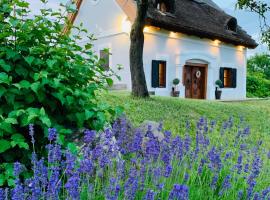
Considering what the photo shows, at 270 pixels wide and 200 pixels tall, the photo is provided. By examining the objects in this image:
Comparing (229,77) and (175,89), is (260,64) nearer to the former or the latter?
(229,77)

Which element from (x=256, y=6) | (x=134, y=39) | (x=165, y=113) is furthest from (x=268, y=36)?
(x=165, y=113)

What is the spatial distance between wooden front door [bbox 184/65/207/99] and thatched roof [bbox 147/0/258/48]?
183 centimetres

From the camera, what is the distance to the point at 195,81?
1964 cm

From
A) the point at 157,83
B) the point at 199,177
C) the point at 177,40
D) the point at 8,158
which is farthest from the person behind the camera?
the point at 177,40

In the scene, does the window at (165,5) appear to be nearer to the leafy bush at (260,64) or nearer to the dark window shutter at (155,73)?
the dark window shutter at (155,73)

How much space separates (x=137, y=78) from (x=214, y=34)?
8.81 metres

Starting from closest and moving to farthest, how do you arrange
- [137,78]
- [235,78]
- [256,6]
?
[137,78]
[256,6]
[235,78]

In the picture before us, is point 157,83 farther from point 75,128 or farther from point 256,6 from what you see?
point 75,128

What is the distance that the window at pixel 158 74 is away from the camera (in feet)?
54.0

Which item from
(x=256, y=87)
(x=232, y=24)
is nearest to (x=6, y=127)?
(x=232, y=24)

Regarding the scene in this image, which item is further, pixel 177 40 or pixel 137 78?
pixel 177 40

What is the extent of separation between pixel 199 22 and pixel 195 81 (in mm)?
3147

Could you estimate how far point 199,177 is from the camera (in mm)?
3430

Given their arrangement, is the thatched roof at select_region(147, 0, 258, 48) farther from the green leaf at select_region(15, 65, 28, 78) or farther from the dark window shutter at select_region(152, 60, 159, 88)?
the green leaf at select_region(15, 65, 28, 78)
